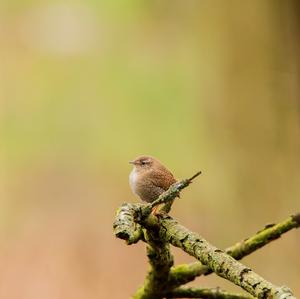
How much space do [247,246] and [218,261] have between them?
0.28 metres

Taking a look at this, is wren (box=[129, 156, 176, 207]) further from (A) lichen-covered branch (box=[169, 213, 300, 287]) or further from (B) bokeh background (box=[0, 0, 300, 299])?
(B) bokeh background (box=[0, 0, 300, 299])

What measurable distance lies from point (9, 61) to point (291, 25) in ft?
4.29

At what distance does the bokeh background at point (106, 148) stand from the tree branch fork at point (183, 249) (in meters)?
1.86

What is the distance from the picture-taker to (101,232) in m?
3.06

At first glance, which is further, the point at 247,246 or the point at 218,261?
the point at 247,246

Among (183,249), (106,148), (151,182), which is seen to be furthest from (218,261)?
(106,148)

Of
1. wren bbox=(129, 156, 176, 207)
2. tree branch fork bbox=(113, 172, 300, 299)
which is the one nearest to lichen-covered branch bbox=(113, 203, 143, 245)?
tree branch fork bbox=(113, 172, 300, 299)

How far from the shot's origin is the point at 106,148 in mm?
3109

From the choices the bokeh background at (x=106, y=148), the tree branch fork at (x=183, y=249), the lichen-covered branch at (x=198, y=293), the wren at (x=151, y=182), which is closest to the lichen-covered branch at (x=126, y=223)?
the tree branch fork at (x=183, y=249)

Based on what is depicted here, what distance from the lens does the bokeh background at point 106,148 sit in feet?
9.88

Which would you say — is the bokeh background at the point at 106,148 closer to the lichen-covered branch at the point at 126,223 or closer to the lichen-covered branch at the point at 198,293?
the lichen-covered branch at the point at 198,293

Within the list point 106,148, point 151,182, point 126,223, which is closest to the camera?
point 126,223

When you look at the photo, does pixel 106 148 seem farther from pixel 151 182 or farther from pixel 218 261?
pixel 218 261

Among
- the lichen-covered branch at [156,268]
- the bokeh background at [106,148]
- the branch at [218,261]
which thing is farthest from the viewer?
the bokeh background at [106,148]
